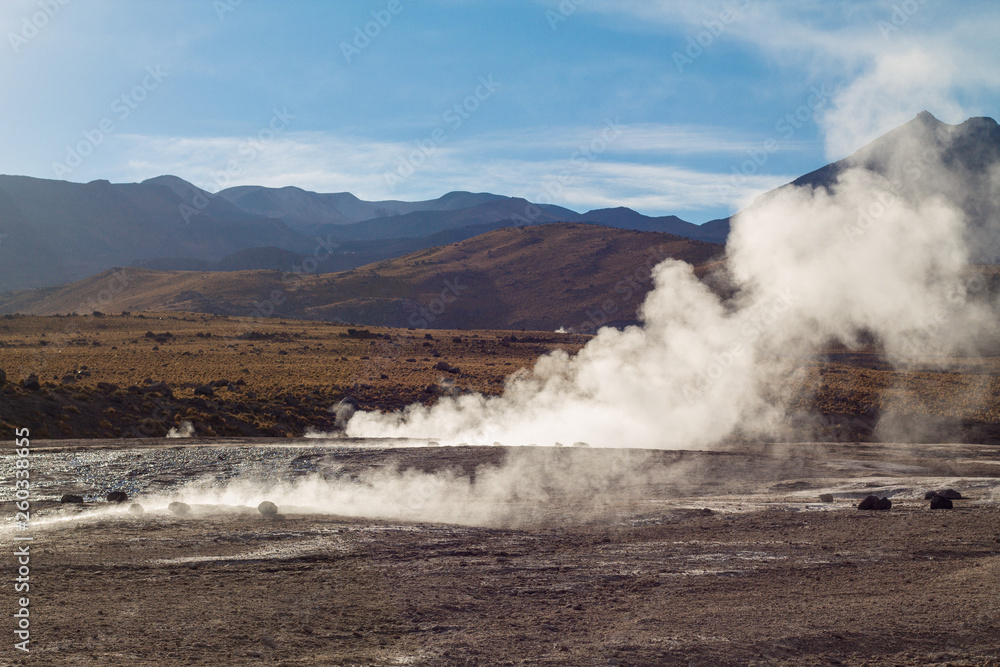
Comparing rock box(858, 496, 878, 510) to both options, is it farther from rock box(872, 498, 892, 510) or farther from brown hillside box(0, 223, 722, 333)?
brown hillside box(0, 223, 722, 333)

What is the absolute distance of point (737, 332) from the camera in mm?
39125

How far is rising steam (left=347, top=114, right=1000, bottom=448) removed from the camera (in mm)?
32938

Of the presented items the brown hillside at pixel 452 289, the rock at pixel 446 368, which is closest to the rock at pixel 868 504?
the rock at pixel 446 368

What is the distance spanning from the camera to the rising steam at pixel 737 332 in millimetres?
32938

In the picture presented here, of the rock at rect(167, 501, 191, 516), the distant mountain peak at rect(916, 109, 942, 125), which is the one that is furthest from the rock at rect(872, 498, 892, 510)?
the distant mountain peak at rect(916, 109, 942, 125)

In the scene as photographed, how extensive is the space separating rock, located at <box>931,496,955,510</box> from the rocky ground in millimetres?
274

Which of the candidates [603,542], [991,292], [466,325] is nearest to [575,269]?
[466,325]

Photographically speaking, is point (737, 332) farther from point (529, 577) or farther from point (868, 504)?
point (529, 577)

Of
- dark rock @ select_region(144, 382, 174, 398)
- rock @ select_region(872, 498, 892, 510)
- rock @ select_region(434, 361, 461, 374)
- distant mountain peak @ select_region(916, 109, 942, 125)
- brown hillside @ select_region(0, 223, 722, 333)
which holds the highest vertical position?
distant mountain peak @ select_region(916, 109, 942, 125)

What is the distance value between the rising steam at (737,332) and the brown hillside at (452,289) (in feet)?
222

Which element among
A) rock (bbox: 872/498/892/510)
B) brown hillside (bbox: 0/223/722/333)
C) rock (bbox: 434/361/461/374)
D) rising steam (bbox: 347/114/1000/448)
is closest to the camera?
rock (bbox: 872/498/892/510)

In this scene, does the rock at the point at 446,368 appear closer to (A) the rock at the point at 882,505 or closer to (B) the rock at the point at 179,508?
(B) the rock at the point at 179,508

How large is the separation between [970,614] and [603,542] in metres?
6.33

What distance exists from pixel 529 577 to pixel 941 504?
37.2 feet
